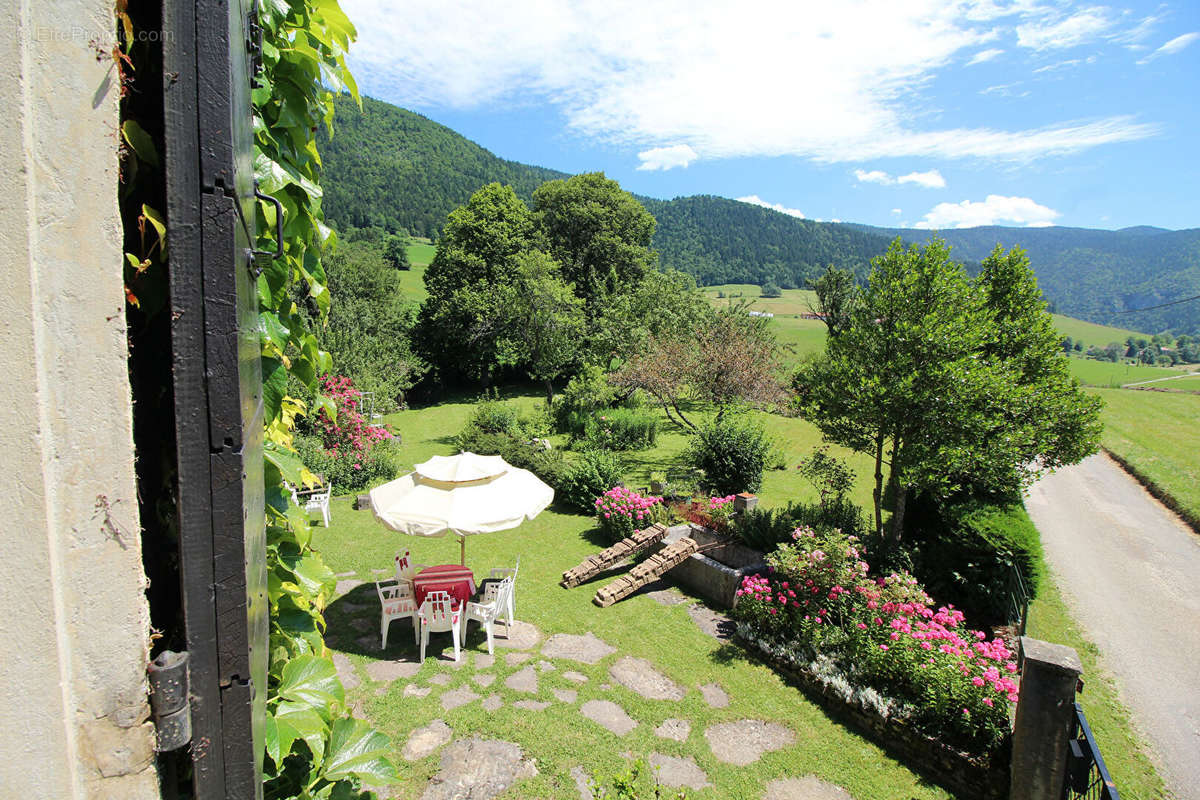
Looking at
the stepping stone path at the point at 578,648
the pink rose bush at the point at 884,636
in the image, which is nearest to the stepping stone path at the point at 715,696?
the pink rose bush at the point at 884,636

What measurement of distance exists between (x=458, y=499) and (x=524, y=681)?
2.48 metres

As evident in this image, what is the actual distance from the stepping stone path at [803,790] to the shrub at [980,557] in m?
4.87

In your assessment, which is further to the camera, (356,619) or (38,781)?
(356,619)

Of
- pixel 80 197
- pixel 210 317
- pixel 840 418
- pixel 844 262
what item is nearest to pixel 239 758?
pixel 210 317

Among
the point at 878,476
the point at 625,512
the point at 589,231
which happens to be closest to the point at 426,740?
the point at 625,512

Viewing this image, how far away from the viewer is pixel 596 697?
23.4 feet

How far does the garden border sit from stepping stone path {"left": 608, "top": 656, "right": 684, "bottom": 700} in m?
1.73

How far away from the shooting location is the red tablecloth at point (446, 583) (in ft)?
27.2

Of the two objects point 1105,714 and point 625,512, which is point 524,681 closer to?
point 625,512

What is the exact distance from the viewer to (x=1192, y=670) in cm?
843

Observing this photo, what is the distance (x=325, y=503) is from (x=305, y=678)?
39.9 ft

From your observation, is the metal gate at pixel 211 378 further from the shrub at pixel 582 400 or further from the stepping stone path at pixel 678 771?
the shrub at pixel 582 400

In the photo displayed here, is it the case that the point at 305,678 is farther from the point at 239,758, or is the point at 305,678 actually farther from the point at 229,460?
the point at 229,460

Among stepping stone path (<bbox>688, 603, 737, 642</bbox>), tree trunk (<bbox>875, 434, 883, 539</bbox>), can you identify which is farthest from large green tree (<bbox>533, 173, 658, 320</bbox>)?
stepping stone path (<bbox>688, 603, 737, 642</bbox>)
